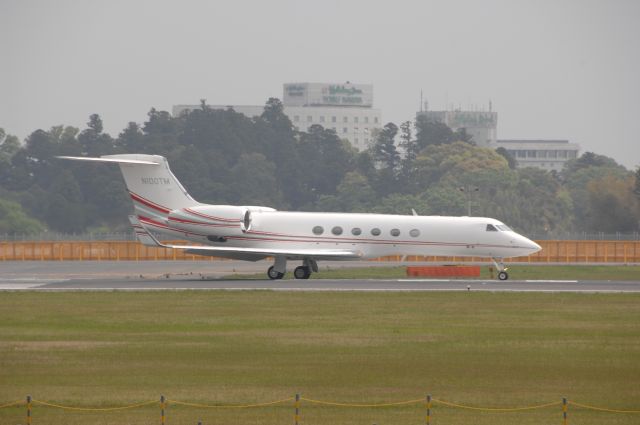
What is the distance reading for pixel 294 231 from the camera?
49.1m

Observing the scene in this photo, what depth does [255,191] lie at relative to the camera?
13538 cm

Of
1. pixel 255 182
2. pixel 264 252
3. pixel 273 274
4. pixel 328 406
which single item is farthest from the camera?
pixel 255 182

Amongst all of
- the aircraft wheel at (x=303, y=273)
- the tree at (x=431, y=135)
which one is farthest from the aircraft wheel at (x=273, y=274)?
the tree at (x=431, y=135)

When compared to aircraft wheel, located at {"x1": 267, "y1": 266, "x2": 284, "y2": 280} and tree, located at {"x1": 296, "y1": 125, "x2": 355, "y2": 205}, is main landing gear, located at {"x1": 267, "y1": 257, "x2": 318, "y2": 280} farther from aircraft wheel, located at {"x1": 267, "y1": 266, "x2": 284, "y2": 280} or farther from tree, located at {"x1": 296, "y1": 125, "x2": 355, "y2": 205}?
tree, located at {"x1": 296, "y1": 125, "x2": 355, "y2": 205}

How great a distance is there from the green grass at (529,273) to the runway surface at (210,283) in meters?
2.82

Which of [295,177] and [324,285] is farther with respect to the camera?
[295,177]

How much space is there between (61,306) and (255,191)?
9874 centimetres

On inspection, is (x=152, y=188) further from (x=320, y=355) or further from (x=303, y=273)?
(x=320, y=355)

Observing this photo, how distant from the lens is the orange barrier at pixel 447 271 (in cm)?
5244

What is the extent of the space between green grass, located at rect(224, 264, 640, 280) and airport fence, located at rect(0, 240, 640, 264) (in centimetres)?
765

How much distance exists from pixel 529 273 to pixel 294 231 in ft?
41.1

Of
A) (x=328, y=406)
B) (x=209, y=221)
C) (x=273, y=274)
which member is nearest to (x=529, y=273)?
(x=273, y=274)

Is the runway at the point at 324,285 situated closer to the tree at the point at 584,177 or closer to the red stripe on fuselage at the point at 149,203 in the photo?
the red stripe on fuselage at the point at 149,203

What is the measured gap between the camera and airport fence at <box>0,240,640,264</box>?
226ft
